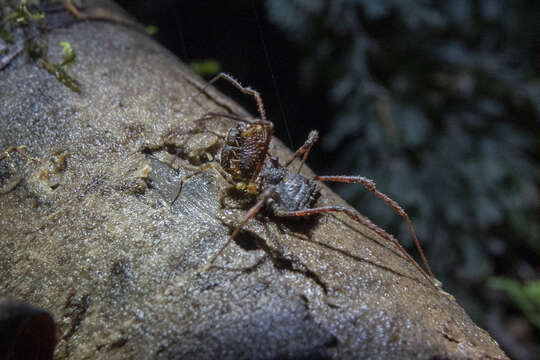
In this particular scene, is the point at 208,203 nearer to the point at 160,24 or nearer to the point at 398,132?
the point at 398,132

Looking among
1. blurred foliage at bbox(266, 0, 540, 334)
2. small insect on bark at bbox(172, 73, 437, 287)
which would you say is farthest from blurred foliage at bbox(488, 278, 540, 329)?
small insect on bark at bbox(172, 73, 437, 287)

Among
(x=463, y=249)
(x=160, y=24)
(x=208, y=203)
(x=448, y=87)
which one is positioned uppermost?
(x=448, y=87)

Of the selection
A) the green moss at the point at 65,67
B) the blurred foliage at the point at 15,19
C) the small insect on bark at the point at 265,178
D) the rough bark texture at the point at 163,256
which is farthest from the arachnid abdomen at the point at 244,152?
the blurred foliage at the point at 15,19

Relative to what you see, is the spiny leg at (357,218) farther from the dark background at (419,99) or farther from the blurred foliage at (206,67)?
the blurred foliage at (206,67)

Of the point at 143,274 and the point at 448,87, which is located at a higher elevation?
the point at 448,87

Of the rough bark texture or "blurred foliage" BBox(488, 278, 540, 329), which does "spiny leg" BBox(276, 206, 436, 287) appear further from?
"blurred foliage" BBox(488, 278, 540, 329)

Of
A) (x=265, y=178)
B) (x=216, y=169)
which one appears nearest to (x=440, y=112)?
(x=265, y=178)

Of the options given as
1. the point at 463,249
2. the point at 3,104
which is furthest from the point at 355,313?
the point at 463,249
